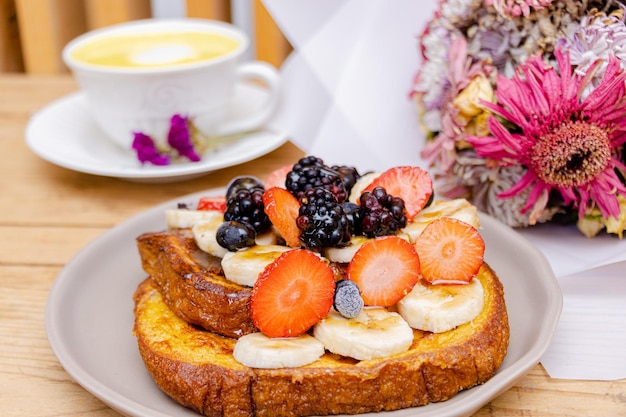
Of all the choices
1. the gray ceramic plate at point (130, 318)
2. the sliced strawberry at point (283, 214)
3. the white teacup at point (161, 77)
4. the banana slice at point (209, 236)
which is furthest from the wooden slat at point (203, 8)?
the sliced strawberry at point (283, 214)

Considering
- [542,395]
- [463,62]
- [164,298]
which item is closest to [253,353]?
[164,298]

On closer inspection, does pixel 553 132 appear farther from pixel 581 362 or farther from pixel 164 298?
pixel 164 298

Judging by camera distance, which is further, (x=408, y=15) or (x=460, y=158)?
(x=408, y=15)

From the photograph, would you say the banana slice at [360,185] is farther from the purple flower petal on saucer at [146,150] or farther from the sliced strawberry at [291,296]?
the purple flower petal on saucer at [146,150]

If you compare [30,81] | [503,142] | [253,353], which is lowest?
[30,81]

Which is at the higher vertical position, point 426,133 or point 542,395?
point 426,133

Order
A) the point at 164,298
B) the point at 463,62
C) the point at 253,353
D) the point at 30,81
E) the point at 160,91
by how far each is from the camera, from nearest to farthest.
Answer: the point at 253,353 → the point at 164,298 → the point at 463,62 → the point at 160,91 → the point at 30,81

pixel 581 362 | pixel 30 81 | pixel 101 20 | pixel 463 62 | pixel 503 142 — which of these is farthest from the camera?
pixel 101 20
